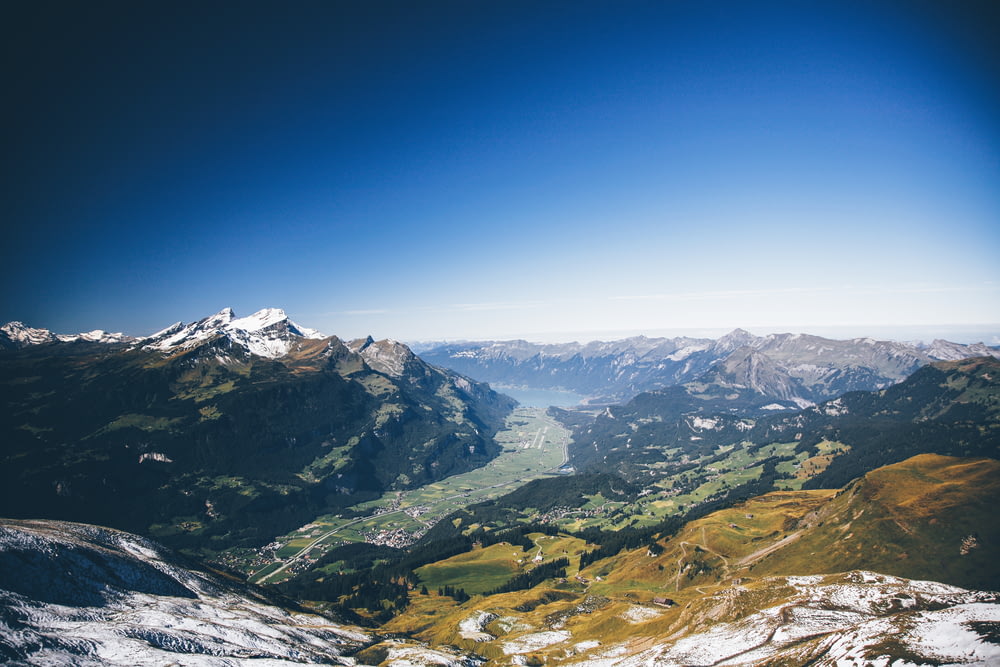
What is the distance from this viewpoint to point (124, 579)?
8419cm

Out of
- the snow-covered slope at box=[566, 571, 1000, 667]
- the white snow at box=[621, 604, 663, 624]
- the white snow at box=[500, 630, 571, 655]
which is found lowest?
the white snow at box=[500, 630, 571, 655]

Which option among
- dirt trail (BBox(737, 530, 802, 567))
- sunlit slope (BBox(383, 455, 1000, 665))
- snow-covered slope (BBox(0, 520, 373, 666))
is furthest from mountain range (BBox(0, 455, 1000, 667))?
dirt trail (BBox(737, 530, 802, 567))

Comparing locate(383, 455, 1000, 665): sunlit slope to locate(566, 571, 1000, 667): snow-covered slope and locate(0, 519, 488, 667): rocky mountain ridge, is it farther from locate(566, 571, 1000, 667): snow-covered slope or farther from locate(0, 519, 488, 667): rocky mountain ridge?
locate(0, 519, 488, 667): rocky mountain ridge

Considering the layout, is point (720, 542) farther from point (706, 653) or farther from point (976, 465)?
point (706, 653)

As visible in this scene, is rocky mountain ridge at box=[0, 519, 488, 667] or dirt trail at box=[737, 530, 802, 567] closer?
rocky mountain ridge at box=[0, 519, 488, 667]

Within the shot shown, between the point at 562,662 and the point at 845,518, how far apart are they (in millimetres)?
90331

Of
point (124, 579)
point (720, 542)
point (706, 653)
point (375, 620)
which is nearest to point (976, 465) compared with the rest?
point (720, 542)

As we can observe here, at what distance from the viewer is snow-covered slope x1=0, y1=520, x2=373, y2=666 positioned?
193 feet

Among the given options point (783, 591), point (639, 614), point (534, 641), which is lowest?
point (534, 641)

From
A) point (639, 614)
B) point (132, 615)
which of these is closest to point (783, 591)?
point (639, 614)

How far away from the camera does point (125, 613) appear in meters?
73.4

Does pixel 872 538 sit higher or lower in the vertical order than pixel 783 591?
lower

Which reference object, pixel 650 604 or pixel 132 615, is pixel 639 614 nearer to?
pixel 650 604

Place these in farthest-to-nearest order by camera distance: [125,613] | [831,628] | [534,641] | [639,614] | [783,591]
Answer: [639,614], [534,641], [783,591], [125,613], [831,628]
